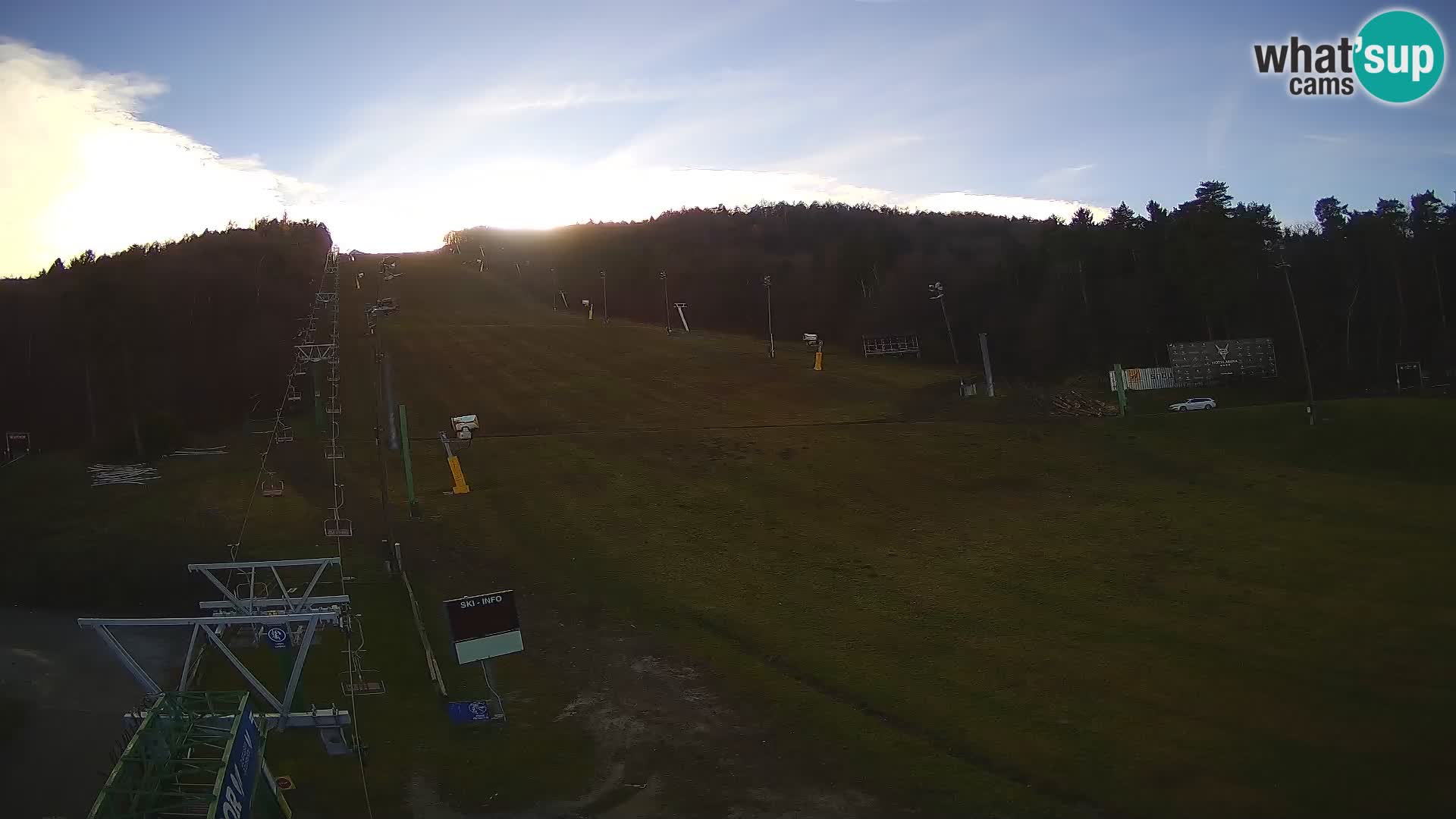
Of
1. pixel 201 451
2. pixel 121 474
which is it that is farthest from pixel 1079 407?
pixel 121 474

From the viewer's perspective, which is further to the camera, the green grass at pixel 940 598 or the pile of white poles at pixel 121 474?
the pile of white poles at pixel 121 474

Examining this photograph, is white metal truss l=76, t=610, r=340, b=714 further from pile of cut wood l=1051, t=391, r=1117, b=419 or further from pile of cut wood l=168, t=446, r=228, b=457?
pile of cut wood l=1051, t=391, r=1117, b=419

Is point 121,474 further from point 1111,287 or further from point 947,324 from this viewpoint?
point 1111,287

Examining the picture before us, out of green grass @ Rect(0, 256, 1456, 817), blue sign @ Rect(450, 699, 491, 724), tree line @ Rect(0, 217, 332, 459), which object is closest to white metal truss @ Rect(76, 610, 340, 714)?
green grass @ Rect(0, 256, 1456, 817)

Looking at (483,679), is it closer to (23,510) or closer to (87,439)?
(23,510)

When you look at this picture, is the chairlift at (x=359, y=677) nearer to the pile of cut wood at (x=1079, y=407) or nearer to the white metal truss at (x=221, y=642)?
the white metal truss at (x=221, y=642)

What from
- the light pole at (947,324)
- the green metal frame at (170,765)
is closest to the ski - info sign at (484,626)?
the green metal frame at (170,765)
